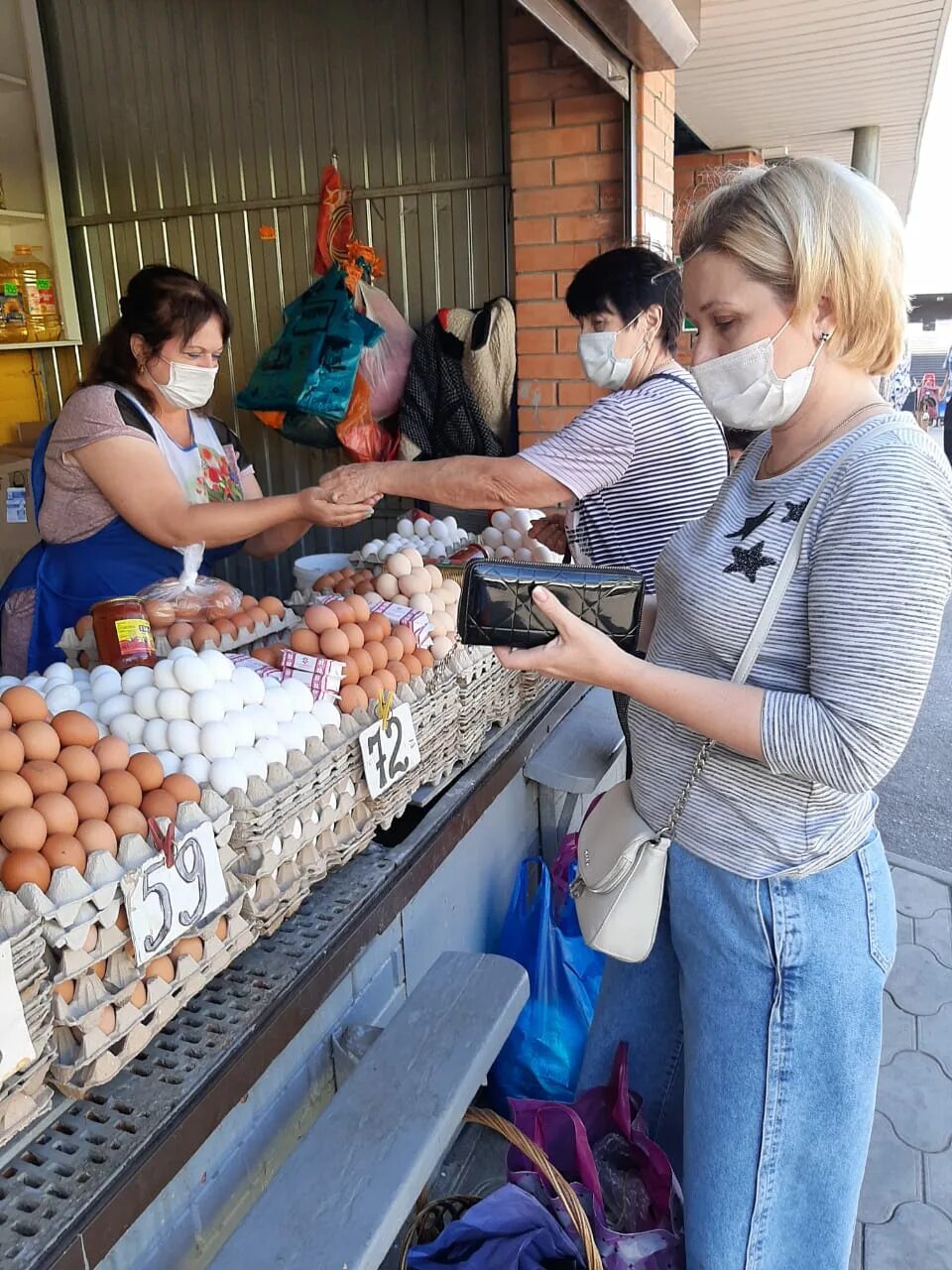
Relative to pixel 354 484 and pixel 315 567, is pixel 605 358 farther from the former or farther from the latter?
pixel 315 567

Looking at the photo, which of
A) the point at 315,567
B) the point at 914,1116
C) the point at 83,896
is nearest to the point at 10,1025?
the point at 83,896

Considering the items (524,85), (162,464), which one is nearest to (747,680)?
(162,464)

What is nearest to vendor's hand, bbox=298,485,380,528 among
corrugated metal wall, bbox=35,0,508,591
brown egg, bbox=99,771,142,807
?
brown egg, bbox=99,771,142,807


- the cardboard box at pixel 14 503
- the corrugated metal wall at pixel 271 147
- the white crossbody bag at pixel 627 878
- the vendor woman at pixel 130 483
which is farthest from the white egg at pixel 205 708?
the cardboard box at pixel 14 503

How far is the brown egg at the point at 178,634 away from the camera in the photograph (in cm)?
198

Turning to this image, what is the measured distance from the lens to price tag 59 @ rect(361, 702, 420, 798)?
67.3 inches

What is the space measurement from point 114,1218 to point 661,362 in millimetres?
2024

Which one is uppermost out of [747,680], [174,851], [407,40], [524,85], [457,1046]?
[407,40]

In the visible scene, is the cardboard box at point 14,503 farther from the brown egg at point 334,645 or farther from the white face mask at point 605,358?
the brown egg at point 334,645

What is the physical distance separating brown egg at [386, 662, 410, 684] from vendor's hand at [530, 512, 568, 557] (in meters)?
1.01

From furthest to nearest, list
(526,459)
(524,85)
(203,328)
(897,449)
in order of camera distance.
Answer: (524,85) → (203,328) → (526,459) → (897,449)

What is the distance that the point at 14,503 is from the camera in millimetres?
4973

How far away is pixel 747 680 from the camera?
1.39 metres

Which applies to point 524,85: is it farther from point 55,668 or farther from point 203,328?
point 55,668
